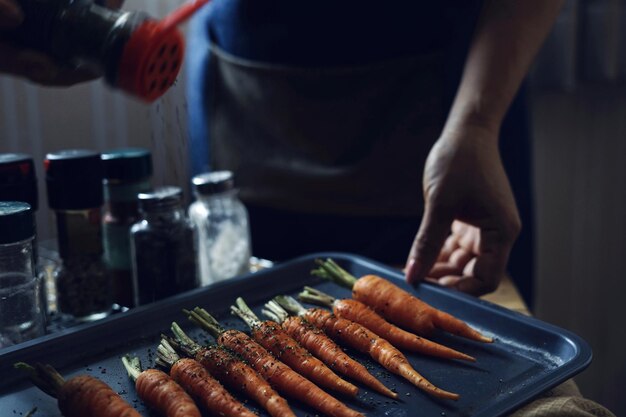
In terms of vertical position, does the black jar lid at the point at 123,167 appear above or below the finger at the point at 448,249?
above

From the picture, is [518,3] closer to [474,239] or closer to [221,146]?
[474,239]

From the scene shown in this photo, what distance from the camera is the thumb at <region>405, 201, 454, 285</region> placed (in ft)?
3.77

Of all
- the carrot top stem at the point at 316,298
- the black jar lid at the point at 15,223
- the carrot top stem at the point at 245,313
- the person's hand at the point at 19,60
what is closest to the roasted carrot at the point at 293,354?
the carrot top stem at the point at 245,313

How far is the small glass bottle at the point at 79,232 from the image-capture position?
1080 mm

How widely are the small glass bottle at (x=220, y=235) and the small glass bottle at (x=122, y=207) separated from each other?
4.9 inches

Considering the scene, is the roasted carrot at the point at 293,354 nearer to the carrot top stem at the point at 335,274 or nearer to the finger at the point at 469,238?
the carrot top stem at the point at 335,274

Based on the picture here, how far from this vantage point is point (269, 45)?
4.87ft

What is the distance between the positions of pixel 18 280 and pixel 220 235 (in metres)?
0.42

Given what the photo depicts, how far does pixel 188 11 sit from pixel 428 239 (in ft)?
1.82

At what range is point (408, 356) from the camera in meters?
1.01

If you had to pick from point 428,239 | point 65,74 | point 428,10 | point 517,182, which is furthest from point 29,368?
point 517,182

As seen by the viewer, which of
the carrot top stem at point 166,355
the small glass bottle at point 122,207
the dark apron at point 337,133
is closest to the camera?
the carrot top stem at point 166,355

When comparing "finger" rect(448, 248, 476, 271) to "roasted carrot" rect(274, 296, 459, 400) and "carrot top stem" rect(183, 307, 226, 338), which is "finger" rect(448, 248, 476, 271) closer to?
"roasted carrot" rect(274, 296, 459, 400)

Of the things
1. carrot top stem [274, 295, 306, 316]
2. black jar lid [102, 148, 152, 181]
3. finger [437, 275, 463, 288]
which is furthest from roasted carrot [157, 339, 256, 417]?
finger [437, 275, 463, 288]
